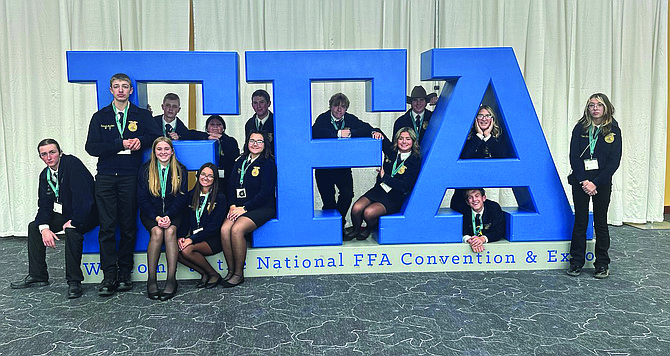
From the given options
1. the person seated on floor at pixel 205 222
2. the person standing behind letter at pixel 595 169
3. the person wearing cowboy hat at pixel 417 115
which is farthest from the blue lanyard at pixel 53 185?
the person standing behind letter at pixel 595 169

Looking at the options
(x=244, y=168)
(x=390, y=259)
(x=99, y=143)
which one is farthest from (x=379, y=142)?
(x=99, y=143)

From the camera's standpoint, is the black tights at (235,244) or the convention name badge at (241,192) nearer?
the black tights at (235,244)

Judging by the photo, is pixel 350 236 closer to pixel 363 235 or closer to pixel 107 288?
pixel 363 235

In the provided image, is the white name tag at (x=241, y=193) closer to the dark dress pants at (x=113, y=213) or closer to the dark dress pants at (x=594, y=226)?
the dark dress pants at (x=113, y=213)

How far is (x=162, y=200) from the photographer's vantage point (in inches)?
144

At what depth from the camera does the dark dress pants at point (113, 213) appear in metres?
3.64

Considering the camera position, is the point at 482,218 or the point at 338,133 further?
the point at 338,133

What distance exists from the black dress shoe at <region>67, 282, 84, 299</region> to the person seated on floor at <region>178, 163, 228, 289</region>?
2.11ft

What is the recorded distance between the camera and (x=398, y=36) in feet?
18.0

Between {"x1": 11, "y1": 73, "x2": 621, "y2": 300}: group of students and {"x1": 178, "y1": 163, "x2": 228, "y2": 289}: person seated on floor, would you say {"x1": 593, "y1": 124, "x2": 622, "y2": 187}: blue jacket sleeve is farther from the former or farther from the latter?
{"x1": 178, "y1": 163, "x2": 228, "y2": 289}: person seated on floor

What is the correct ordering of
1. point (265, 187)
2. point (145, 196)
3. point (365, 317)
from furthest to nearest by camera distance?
point (265, 187) < point (145, 196) < point (365, 317)

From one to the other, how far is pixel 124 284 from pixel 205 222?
0.66m

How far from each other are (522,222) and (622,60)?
9.11 feet

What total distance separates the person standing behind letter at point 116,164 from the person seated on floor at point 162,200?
0.29 ft
